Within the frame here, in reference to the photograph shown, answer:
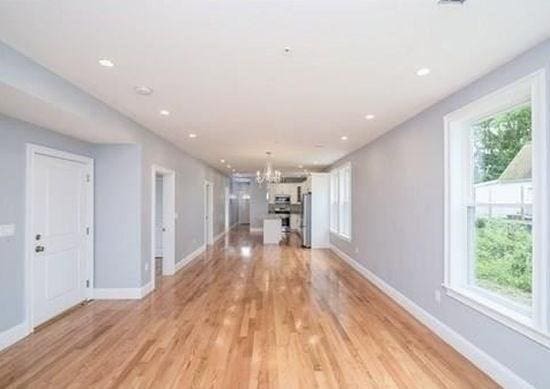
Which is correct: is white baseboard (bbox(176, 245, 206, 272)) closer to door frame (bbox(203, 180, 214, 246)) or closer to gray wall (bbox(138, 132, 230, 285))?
gray wall (bbox(138, 132, 230, 285))

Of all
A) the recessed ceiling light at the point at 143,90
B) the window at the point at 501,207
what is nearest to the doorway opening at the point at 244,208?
the recessed ceiling light at the point at 143,90

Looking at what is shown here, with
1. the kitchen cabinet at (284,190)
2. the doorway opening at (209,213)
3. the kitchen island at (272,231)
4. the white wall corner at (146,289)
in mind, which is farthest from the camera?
the kitchen cabinet at (284,190)

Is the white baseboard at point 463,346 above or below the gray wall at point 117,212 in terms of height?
below

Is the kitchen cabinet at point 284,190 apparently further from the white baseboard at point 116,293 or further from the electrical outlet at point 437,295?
the electrical outlet at point 437,295

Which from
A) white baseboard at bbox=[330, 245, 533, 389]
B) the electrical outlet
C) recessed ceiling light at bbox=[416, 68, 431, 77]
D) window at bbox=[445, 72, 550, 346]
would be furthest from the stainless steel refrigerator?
recessed ceiling light at bbox=[416, 68, 431, 77]

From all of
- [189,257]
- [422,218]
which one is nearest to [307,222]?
[189,257]

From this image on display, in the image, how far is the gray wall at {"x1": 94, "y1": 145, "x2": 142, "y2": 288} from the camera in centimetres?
503

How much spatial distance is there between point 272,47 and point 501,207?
2385 millimetres

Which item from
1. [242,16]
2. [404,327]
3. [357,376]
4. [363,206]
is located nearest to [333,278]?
[363,206]

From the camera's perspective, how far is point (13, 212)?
11.5 ft

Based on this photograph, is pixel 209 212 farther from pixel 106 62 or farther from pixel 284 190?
pixel 106 62

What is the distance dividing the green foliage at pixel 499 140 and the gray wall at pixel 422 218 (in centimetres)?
28

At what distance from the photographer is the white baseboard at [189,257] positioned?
7234mm

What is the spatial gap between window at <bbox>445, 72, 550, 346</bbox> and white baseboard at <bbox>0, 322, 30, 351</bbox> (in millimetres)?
4432
